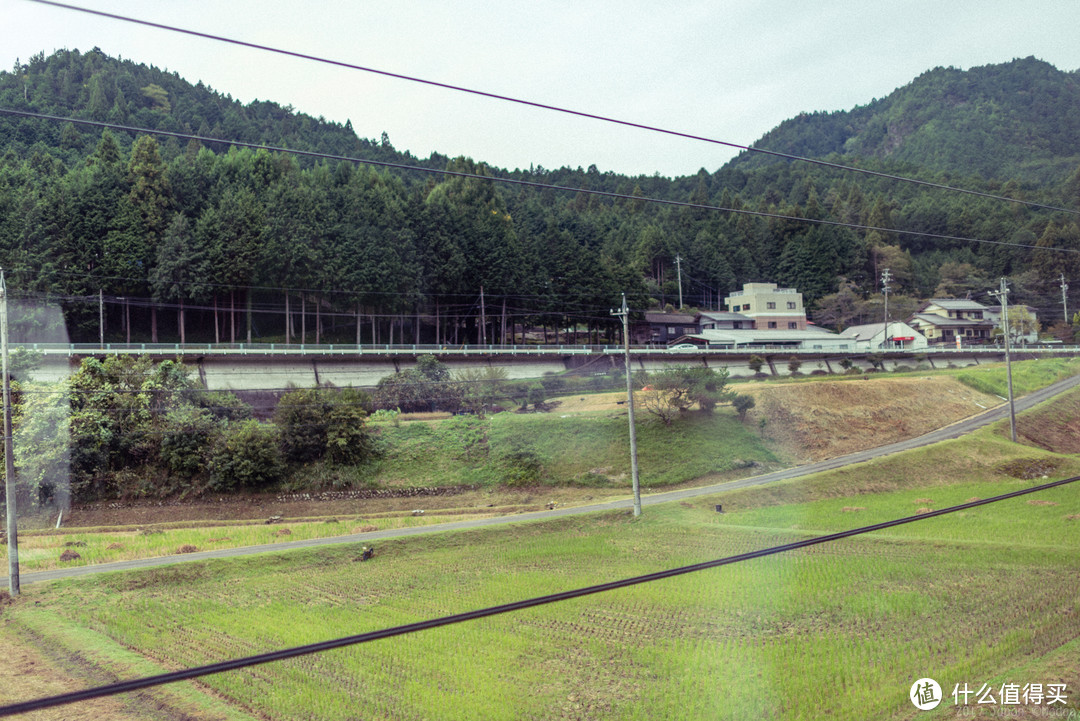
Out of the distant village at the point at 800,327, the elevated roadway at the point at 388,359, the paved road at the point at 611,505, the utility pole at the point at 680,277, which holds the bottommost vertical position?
the paved road at the point at 611,505

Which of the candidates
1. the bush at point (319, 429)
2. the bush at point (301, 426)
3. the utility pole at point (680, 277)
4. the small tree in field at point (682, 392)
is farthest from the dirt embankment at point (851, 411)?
the utility pole at point (680, 277)

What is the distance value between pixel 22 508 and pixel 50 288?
2089cm

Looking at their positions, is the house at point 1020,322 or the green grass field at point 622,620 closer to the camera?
the green grass field at point 622,620

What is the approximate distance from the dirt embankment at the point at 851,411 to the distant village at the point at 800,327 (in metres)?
24.2

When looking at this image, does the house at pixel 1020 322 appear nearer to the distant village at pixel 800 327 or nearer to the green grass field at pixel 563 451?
the distant village at pixel 800 327

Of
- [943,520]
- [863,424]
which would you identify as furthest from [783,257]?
[943,520]

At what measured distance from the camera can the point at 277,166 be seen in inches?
2655

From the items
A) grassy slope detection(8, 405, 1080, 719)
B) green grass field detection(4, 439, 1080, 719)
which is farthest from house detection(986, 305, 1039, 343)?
green grass field detection(4, 439, 1080, 719)

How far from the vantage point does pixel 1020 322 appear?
77750 mm

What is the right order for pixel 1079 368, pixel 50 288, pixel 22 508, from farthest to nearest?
1. pixel 1079 368
2. pixel 50 288
3. pixel 22 508

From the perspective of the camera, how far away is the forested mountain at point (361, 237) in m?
50.8

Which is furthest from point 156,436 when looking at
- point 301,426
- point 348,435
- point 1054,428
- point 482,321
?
point 1054,428

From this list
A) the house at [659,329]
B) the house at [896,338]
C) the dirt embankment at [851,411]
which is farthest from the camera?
the house at [896,338]

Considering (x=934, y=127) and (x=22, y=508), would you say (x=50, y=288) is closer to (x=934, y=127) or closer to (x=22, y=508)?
(x=22, y=508)
